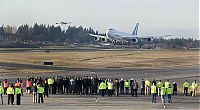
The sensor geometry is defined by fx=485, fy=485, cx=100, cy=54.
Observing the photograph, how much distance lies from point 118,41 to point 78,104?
10289 cm

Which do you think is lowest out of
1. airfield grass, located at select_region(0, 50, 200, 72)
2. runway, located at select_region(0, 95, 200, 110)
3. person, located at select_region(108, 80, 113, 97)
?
runway, located at select_region(0, 95, 200, 110)

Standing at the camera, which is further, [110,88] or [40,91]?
[110,88]

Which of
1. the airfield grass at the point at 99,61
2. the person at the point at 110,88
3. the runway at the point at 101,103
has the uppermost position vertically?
the airfield grass at the point at 99,61

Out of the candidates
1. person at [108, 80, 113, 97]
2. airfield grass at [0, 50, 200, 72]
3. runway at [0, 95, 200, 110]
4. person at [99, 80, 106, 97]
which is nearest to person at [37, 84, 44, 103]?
runway at [0, 95, 200, 110]

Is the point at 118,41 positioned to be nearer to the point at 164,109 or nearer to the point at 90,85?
the point at 90,85

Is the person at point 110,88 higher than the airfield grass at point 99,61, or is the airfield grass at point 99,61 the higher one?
the airfield grass at point 99,61

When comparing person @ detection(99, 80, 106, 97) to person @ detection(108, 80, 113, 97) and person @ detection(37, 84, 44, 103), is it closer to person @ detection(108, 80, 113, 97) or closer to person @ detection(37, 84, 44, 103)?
person @ detection(108, 80, 113, 97)

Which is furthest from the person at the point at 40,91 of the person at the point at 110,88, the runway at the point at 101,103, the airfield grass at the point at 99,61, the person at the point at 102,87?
the airfield grass at the point at 99,61

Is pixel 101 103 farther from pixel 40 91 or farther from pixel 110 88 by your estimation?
pixel 110 88

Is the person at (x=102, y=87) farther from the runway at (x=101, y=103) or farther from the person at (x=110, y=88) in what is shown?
the runway at (x=101, y=103)

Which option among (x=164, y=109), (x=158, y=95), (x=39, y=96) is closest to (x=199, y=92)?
(x=158, y=95)

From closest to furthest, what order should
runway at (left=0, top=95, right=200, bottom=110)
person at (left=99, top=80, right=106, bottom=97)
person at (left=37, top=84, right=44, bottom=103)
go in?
1. runway at (left=0, top=95, right=200, bottom=110)
2. person at (left=37, top=84, right=44, bottom=103)
3. person at (left=99, top=80, right=106, bottom=97)

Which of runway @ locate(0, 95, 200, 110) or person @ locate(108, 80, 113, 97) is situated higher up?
person @ locate(108, 80, 113, 97)

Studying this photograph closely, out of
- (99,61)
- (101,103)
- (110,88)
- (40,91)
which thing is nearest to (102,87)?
(110,88)
